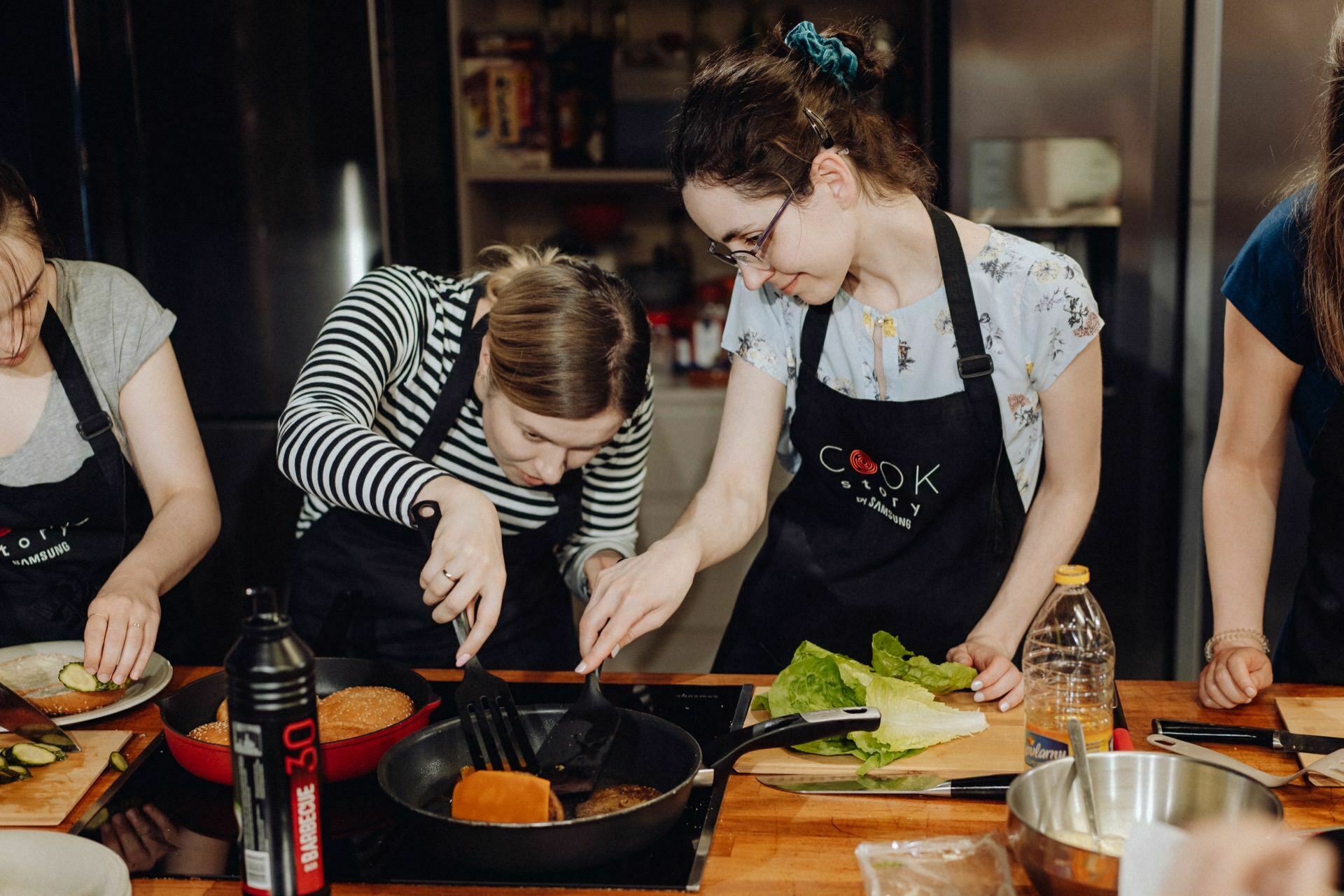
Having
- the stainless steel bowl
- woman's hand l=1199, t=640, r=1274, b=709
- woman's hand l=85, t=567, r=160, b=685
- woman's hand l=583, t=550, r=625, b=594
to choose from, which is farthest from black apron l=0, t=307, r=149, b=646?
woman's hand l=1199, t=640, r=1274, b=709

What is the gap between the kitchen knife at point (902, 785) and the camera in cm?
108

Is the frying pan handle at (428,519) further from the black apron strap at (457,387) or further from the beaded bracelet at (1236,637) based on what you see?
the beaded bracelet at (1236,637)

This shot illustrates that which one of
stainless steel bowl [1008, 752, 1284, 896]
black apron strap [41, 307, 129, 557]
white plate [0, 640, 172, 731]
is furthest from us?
black apron strap [41, 307, 129, 557]

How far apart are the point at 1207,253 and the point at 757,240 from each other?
135cm

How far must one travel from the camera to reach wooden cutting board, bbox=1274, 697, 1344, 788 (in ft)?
3.96

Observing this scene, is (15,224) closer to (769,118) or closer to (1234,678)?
(769,118)

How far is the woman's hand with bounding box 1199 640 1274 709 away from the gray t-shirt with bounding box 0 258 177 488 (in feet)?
4.68

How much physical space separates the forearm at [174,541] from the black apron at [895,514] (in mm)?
818

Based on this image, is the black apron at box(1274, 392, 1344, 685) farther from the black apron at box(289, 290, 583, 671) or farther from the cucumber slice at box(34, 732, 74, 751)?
the cucumber slice at box(34, 732, 74, 751)

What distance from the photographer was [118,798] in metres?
1.11

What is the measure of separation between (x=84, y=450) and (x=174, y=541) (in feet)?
0.63

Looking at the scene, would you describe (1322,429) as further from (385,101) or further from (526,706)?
(385,101)

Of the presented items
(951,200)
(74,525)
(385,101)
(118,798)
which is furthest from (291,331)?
(118,798)

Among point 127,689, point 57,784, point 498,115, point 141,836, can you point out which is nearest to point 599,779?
point 141,836
